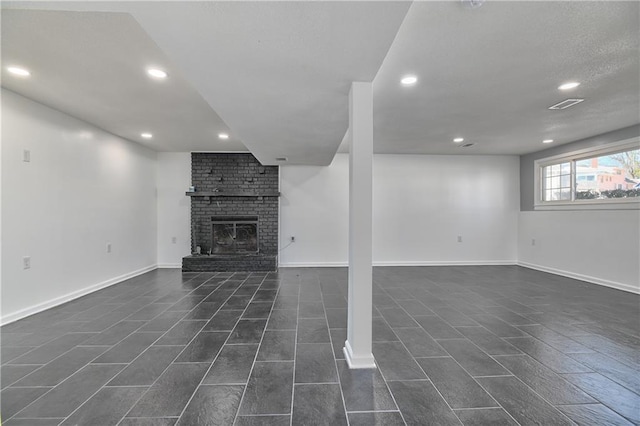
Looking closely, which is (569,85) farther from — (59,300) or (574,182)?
(59,300)

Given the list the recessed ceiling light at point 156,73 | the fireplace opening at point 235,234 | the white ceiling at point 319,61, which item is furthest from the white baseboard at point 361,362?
the fireplace opening at point 235,234

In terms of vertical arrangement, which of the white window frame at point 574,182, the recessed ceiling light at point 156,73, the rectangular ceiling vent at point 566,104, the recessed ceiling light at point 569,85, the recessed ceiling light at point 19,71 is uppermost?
the recessed ceiling light at point 19,71

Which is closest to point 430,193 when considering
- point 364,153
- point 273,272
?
point 273,272

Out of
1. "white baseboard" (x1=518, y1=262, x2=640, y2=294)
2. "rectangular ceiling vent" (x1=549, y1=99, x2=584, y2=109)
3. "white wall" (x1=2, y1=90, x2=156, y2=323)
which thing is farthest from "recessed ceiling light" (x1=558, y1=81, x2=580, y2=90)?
"white wall" (x1=2, y1=90, x2=156, y2=323)

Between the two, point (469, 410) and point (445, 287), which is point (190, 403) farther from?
point (445, 287)

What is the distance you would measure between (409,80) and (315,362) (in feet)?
8.23

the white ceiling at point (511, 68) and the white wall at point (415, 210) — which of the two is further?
the white wall at point (415, 210)

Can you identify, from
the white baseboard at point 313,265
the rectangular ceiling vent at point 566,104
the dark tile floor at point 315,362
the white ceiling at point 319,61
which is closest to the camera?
the white ceiling at point 319,61

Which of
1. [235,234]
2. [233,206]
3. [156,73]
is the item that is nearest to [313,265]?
[235,234]

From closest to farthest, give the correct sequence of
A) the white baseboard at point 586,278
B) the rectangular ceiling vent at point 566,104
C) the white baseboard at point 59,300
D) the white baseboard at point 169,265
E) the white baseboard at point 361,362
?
the white baseboard at point 361,362, the white baseboard at point 59,300, the rectangular ceiling vent at point 566,104, the white baseboard at point 586,278, the white baseboard at point 169,265

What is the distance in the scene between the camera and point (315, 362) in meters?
2.02

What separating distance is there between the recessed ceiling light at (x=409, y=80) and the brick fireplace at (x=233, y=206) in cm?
347

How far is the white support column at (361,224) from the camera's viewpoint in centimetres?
198

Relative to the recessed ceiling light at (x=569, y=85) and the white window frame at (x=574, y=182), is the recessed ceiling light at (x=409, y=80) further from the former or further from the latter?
the white window frame at (x=574, y=182)
